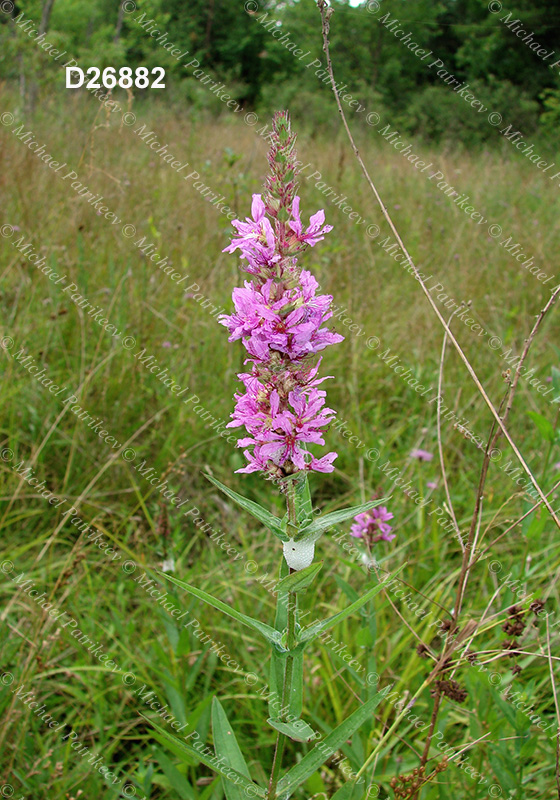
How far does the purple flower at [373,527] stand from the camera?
2094mm

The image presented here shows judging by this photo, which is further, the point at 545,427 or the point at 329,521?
the point at 545,427

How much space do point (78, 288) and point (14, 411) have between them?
1064mm

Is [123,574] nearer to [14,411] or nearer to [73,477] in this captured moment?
[73,477]

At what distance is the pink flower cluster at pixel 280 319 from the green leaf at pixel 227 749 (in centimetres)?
69

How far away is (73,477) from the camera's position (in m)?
3.12

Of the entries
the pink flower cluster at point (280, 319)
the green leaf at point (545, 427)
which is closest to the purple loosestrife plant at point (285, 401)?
the pink flower cluster at point (280, 319)

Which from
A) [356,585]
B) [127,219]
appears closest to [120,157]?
[127,219]

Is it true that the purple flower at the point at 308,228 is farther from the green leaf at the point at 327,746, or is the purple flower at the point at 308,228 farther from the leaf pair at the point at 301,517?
the green leaf at the point at 327,746

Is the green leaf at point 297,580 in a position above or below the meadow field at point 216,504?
above

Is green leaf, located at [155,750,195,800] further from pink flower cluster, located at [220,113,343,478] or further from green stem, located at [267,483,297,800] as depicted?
pink flower cluster, located at [220,113,343,478]

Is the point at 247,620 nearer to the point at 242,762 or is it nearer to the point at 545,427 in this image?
the point at 242,762

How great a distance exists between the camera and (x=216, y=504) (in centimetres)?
318

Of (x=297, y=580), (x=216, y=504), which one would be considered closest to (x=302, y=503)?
(x=297, y=580)

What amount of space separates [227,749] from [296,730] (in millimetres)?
313
